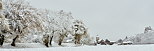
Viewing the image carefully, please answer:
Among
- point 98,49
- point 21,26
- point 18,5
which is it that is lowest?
point 98,49

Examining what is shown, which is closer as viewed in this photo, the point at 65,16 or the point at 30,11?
the point at 30,11

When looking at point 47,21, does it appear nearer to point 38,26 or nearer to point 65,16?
point 65,16

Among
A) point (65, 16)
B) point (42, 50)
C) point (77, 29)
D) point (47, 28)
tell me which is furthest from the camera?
point (77, 29)

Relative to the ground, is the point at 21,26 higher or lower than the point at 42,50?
higher

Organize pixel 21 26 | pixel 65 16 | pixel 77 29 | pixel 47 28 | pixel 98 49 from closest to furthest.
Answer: pixel 98 49, pixel 21 26, pixel 47 28, pixel 65 16, pixel 77 29

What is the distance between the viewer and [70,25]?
5022cm

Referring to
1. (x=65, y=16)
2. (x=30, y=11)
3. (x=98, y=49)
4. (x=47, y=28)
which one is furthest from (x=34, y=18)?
(x=98, y=49)

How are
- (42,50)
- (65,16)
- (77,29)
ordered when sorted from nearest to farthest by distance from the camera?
(42,50) < (65,16) < (77,29)

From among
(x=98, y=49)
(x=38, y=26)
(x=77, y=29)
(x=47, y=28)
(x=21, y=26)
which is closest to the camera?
(x=98, y=49)

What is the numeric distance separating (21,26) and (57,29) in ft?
44.5

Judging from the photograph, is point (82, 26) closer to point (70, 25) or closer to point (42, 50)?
point (70, 25)

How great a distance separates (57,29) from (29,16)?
41.0 feet

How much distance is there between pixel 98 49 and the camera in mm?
18016

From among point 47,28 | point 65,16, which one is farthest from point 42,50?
point 65,16
